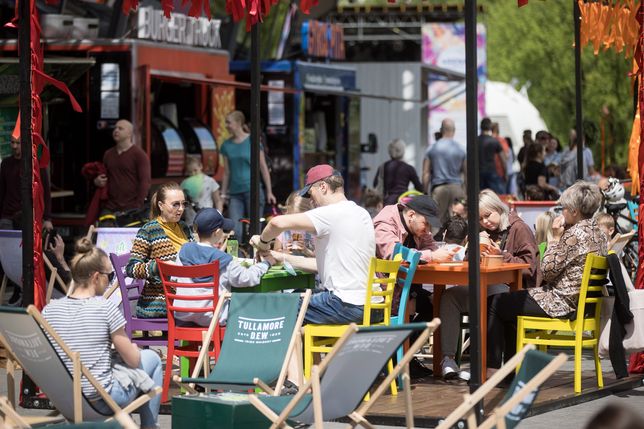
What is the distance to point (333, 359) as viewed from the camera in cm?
659

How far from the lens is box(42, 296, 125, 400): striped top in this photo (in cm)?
704

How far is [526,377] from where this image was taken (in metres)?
6.05

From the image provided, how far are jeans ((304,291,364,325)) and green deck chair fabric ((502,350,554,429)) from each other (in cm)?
309

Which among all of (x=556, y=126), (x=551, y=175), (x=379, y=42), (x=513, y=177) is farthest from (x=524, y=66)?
(x=551, y=175)

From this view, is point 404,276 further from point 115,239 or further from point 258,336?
point 115,239

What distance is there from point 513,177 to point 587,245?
577 inches

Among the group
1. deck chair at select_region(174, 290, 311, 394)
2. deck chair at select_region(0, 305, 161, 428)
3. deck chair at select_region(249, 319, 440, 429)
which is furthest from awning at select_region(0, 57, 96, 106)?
deck chair at select_region(249, 319, 440, 429)

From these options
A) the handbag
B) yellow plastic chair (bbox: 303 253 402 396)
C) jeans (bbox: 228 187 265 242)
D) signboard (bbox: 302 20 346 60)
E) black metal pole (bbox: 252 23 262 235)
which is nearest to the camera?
yellow plastic chair (bbox: 303 253 402 396)

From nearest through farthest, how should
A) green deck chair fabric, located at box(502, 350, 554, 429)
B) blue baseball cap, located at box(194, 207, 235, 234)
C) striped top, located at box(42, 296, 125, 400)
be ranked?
green deck chair fabric, located at box(502, 350, 554, 429)
striped top, located at box(42, 296, 125, 400)
blue baseball cap, located at box(194, 207, 235, 234)

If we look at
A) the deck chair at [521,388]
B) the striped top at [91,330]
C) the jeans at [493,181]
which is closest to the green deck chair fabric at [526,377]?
the deck chair at [521,388]

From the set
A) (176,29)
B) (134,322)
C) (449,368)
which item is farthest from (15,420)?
(176,29)

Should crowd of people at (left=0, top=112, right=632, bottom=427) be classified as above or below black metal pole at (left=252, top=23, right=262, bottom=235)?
below

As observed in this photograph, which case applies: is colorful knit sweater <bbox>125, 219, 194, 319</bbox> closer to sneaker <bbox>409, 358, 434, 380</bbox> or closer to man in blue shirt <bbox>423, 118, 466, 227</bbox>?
sneaker <bbox>409, 358, 434, 380</bbox>

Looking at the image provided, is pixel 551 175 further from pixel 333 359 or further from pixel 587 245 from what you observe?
pixel 333 359
